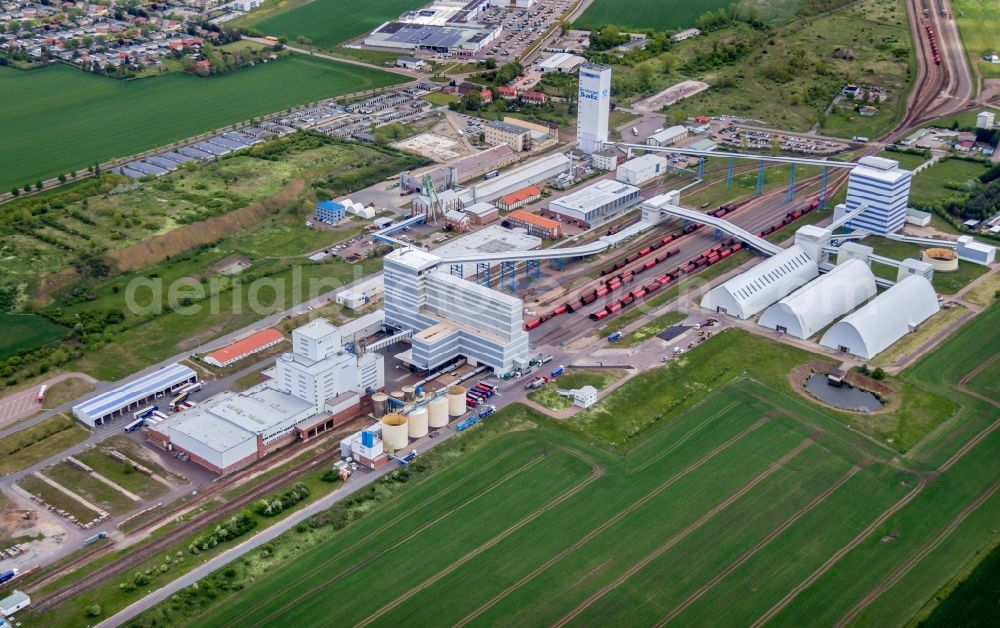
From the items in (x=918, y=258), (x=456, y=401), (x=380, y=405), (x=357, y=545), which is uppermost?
(x=918, y=258)

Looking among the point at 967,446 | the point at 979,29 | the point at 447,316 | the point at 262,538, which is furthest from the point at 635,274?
the point at 979,29

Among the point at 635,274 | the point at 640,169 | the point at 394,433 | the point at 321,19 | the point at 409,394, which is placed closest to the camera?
the point at 394,433

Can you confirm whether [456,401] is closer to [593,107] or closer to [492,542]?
[492,542]

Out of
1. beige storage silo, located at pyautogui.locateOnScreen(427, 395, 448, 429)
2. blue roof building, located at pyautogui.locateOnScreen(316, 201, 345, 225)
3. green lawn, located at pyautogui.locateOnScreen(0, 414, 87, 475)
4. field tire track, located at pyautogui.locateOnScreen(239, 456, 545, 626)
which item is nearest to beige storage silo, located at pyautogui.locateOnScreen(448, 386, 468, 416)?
beige storage silo, located at pyautogui.locateOnScreen(427, 395, 448, 429)

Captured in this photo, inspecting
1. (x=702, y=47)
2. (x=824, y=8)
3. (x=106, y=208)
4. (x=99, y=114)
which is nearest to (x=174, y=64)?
(x=99, y=114)

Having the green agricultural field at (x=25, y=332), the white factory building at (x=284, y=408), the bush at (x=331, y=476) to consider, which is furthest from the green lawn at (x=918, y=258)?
the green agricultural field at (x=25, y=332)

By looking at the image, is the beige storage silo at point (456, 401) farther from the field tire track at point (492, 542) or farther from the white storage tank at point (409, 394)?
the field tire track at point (492, 542)
